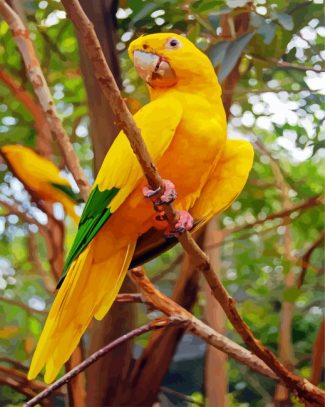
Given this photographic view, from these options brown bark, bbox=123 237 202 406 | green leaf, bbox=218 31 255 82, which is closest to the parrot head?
green leaf, bbox=218 31 255 82

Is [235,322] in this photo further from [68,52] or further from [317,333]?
[68,52]

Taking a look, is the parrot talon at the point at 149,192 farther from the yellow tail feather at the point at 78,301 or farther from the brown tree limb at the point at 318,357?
the brown tree limb at the point at 318,357

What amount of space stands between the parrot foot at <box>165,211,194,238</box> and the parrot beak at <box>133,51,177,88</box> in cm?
21

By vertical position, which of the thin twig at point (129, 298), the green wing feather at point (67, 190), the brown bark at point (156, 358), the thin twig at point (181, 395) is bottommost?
the thin twig at point (181, 395)

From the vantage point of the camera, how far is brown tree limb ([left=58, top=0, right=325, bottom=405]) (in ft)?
2.38

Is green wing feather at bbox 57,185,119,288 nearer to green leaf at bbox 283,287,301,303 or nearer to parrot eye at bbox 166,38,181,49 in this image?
parrot eye at bbox 166,38,181,49

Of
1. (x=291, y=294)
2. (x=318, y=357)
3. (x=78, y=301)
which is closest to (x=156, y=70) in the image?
(x=78, y=301)

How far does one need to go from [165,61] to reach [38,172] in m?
0.34

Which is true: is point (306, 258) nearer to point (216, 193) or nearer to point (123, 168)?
point (216, 193)

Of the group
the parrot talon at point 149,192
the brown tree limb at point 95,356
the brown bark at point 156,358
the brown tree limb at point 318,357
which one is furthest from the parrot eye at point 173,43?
the brown tree limb at point 318,357

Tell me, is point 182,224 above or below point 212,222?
above

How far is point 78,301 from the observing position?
1069 mm

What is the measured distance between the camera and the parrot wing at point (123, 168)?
979mm

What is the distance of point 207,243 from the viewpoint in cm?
124
